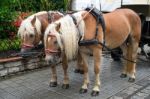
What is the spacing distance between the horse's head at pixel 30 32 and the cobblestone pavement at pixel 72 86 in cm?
103

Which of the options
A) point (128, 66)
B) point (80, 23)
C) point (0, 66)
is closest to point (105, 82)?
point (128, 66)

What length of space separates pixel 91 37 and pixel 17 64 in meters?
2.41

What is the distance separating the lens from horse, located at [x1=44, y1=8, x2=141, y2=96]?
457cm

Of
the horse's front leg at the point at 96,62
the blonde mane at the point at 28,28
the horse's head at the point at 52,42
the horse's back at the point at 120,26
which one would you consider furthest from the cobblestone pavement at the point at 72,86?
the blonde mane at the point at 28,28

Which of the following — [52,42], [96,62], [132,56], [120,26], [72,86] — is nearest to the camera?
[52,42]

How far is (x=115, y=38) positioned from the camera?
559 cm

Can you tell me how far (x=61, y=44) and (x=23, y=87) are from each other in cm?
178

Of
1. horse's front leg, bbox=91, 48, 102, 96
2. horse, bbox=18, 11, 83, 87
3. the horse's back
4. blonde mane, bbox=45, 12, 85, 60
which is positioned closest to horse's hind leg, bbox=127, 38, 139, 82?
the horse's back

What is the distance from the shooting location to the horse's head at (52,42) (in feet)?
14.8

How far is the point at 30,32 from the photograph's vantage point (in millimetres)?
4949

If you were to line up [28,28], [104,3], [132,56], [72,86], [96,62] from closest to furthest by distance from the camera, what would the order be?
1. [28,28]
2. [96,62]
3. [72,86]
4. [132,56]
5. [104,3]

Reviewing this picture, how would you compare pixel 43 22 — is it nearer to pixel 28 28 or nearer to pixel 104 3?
pixel 28 28

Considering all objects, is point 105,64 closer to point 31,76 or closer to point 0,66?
point 31,76

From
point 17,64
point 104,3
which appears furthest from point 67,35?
point 104,3
